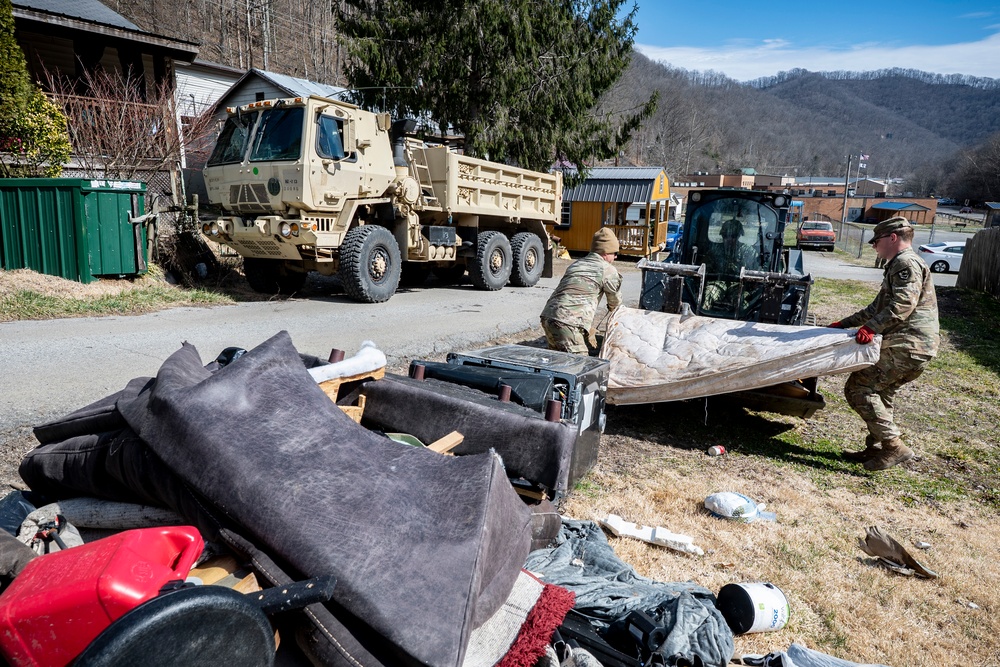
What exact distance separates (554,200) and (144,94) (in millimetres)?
10395

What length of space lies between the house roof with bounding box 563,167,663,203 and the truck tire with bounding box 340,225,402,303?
42.3ft

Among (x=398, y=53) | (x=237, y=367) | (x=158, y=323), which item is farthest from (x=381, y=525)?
(x=398, y=53)

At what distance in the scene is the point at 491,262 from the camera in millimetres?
11812

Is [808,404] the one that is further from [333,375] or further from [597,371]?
[333,375]

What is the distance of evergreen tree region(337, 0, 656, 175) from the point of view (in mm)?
14164

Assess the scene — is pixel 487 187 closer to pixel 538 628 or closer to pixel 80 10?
pixel 538 628

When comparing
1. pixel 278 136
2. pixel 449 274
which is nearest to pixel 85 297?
pixel 278 136

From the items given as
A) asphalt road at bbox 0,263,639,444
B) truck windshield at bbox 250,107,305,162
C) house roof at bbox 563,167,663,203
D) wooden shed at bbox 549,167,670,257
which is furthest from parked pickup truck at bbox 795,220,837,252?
truck windshield at bbox 250,107,305,162

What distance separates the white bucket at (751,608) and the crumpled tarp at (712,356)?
83.8 inches

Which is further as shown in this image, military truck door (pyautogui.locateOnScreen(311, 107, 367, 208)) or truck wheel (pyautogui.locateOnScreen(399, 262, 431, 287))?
truck wheel (pyautogui.locateOnScreen(399, 262, 431, 287))

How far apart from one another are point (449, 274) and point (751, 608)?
11.0 meters

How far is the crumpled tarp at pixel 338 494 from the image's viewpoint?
64.6 inches

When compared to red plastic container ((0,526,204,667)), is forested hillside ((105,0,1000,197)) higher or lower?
higher

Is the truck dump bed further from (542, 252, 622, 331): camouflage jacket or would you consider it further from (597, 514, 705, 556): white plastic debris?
(597, 514, 705, 556): white plastic debris
